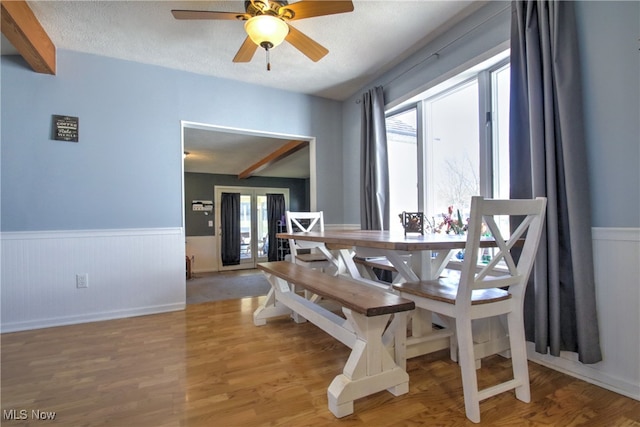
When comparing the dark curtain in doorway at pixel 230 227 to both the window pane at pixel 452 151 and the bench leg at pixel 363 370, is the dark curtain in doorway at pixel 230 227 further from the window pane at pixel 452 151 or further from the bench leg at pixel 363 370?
the bench leg at pixel 363 370

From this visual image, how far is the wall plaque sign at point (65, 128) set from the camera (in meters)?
2.72

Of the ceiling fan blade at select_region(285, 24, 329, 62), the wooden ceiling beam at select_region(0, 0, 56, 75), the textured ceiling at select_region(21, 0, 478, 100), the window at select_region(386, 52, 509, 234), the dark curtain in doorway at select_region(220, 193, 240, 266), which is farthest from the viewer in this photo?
the dark curtain in doorway at select_region(220, 193, 240, 266)

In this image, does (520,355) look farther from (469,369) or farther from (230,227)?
(230,227)

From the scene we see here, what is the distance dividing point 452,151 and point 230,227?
5.66 meters

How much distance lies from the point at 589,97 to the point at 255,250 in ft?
22.6

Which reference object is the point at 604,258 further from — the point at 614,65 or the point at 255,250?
the point at 255,250

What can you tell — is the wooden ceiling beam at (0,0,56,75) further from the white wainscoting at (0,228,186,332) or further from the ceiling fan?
the white wainscoting at (0,228,186,332)

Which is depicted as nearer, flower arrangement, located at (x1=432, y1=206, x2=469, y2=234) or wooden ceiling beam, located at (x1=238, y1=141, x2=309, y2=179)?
flower arrangement, located at (x1=432, y1=206, x2=469, y2=234)

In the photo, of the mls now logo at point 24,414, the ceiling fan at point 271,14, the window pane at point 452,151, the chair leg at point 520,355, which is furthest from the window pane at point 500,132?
the mls now logo at point 24,414

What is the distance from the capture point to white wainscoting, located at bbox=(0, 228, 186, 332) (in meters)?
2.59

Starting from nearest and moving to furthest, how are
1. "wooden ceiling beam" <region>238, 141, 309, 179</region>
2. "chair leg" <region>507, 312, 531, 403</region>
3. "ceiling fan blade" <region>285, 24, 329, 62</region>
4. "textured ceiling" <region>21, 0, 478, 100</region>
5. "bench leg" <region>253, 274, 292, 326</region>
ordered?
"chair leg" <region>507, 312, 531, 403</region> < "ceiling fan blade" <region>285, 24, 329, 62</region> < "textured ceiling" <region>21, 0, 478, 100</region> < "bench leg" <region>253, 274, 292, 326</region> < "wooden ceiling beam" <region>238, 141, 309, 179</region>

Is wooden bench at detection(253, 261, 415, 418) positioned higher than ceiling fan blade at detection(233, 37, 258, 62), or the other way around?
ceiling fan blade at detection(233, 37, 258, 62)

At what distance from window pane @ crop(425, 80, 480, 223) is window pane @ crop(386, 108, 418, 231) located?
20cm

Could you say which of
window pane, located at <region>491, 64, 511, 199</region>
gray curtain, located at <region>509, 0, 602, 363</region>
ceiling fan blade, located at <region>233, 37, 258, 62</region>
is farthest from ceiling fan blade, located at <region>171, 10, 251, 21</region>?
window pane, located at <region>491, 64, 511, 199</region>
